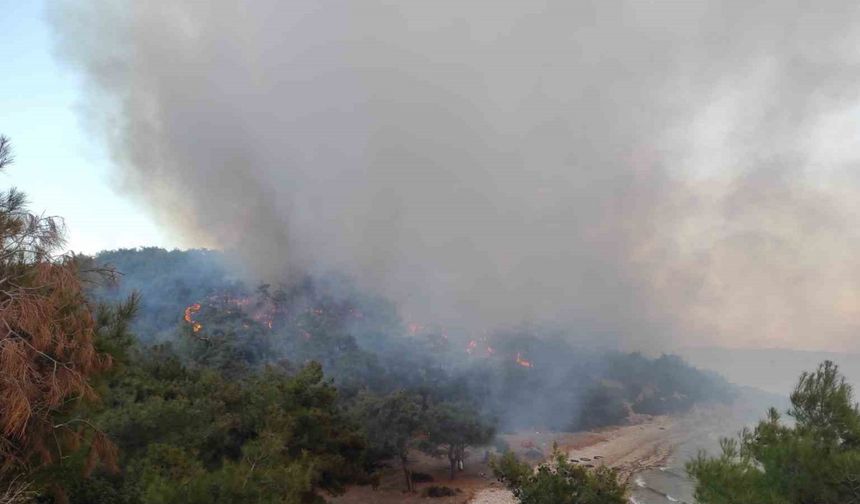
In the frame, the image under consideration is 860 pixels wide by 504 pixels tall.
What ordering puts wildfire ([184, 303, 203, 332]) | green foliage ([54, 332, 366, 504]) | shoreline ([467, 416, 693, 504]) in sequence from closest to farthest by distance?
green foliage ([54, 332, 366, 504])
shoreline ([467, 416, 693, 504])
wildfire ([184, 303, 203, 332])

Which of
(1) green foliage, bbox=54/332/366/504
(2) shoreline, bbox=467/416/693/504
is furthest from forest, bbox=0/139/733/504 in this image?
(2) shoreline, bbox=467/416/693/504

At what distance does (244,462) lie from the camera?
43.7ft

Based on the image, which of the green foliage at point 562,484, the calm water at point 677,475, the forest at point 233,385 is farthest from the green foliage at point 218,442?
the calm water at point 677,475

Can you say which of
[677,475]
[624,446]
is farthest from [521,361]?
[677,475]

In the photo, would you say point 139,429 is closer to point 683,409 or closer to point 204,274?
point 204,274

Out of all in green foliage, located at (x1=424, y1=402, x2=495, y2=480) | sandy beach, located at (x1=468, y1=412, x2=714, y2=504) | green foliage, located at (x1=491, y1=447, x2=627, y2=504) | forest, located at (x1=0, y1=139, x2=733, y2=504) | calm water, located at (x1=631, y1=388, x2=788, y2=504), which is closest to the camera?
forest, located at (x1=0, y1=139, x2=733, y2=504)

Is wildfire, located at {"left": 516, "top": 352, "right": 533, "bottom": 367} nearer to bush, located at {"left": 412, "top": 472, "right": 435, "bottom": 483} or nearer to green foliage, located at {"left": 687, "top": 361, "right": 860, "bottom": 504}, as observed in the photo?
bush, located at {"left": 412, "top": 472, "right": 435, "bottom": 483}

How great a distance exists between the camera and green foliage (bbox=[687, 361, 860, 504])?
1211 cm

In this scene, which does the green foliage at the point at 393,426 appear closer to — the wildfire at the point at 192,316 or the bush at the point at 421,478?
the bush at the point at 421,478

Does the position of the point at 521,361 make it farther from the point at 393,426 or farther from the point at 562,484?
the point at 562,484

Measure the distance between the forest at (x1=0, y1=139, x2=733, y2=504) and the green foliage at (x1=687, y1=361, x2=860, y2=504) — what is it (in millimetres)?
9718

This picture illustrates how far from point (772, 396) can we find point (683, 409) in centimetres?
5969

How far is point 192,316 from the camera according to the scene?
9012cm

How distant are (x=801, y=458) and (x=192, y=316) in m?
90.6
